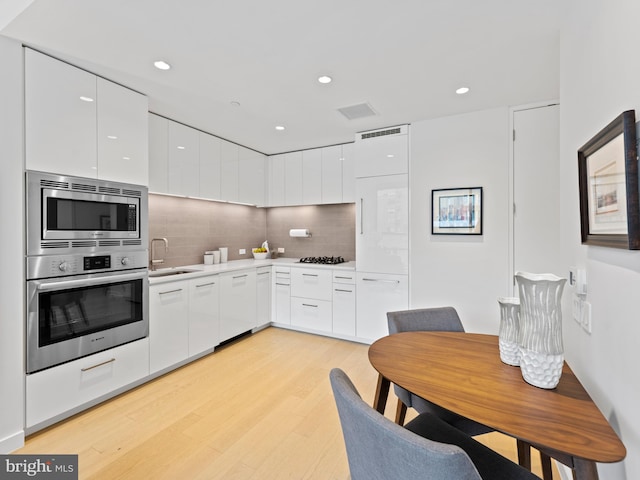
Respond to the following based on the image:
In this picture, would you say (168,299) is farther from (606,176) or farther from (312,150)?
(606,176)

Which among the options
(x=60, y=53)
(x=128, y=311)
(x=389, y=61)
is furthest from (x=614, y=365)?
(x=60, y=53)

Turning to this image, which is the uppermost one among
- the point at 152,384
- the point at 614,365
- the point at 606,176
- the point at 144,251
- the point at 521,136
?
the point at 521,136

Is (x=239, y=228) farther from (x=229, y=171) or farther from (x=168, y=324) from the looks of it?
(x=168, y=324)

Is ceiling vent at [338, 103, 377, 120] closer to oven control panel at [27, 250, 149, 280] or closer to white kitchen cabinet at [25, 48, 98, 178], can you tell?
white kitchen cabinet at [25, 48, 98, 178]

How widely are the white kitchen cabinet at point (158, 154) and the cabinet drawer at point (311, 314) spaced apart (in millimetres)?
2122

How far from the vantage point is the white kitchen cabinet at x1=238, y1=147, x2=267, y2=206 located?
410 cm

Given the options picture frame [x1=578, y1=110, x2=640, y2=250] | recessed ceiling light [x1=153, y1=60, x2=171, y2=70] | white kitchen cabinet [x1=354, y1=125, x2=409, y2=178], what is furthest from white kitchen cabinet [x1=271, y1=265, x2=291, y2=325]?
picture frame [x1=578, y1=110, x2=640, y2=250]

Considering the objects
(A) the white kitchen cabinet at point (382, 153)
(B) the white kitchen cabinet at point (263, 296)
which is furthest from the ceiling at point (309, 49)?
(B) the white kitchen cabinet at point (263, 296)

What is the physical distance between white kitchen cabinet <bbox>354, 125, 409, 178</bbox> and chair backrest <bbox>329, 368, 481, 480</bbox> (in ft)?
9.38

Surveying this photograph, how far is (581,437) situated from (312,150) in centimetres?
397

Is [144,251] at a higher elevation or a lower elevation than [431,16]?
lower

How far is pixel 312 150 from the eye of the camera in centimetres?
424

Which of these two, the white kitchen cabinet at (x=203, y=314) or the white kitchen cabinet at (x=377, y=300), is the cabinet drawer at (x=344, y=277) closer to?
the white kitchen cabinet at (x=377, y=300)

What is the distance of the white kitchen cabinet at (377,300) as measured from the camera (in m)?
3.34
